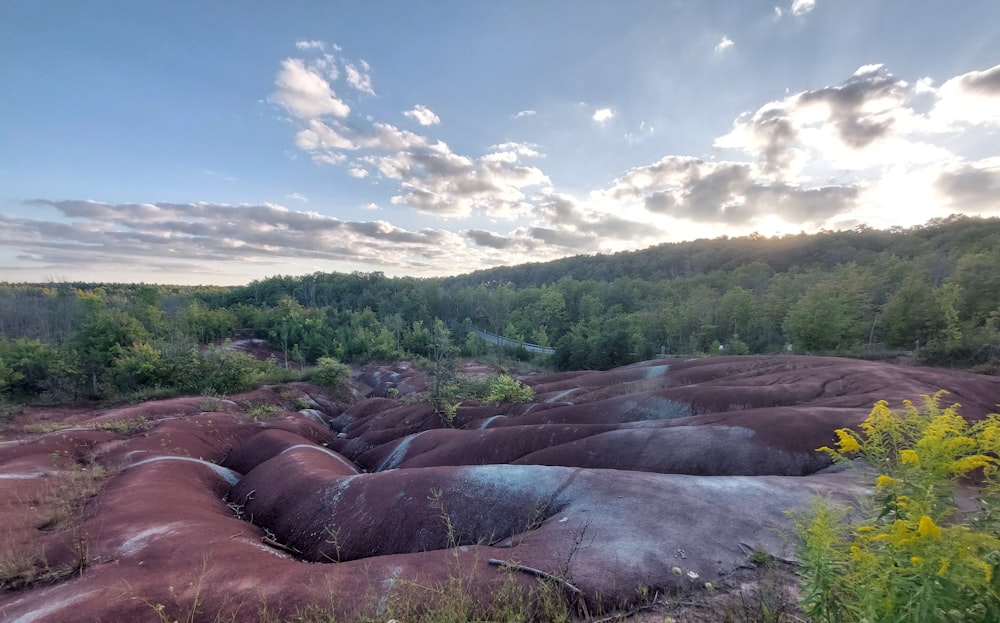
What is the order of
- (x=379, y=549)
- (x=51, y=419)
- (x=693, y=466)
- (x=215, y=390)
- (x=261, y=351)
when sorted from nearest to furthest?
1. (x=379, y=549)
2. (x=693, y=466)
3. (x=51, y=419)
4. (x=215, y=390)
5. (x=261, y=351)

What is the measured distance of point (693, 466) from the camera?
1323cm

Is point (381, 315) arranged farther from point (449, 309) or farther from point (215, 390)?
point (215, 390)

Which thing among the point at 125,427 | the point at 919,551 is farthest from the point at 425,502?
the point at 125,427

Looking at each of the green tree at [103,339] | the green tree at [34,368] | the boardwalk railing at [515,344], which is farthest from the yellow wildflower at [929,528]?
the boardwalk railing at [515,344]

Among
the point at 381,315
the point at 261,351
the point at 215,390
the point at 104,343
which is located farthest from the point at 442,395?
the point at 381,315

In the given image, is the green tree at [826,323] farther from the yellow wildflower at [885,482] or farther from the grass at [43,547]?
the grass at [43,547]

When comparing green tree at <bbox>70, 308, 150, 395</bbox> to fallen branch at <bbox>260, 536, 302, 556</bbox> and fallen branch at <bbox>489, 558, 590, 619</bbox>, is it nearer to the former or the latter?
fallen branch at <bbox>260, 536, 302, 556</bbox>

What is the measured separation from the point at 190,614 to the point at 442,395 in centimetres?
2333

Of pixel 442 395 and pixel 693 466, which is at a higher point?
pixel 693 466

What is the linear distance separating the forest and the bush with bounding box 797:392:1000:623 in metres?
30.9

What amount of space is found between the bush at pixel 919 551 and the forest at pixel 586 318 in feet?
101

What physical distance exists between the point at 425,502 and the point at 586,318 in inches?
2843

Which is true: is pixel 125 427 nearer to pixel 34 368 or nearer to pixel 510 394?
pixel 510 394

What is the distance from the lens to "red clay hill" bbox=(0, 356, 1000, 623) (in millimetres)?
6199
